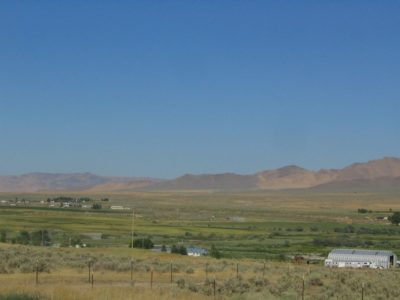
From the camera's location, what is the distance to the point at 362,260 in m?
64.5

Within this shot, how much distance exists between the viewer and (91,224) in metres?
111

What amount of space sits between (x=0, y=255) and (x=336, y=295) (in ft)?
69.2

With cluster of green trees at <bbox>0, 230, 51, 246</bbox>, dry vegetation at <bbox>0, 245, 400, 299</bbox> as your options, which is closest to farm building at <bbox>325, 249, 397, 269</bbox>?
dry vegetation at <bbox>0, 245, 400, 299</bbox>

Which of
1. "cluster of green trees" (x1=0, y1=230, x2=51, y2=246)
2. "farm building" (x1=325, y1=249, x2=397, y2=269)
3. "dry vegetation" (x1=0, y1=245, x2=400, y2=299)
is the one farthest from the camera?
"cluster of green trees" (x1=0, y1=230, x2=51, y2=246)

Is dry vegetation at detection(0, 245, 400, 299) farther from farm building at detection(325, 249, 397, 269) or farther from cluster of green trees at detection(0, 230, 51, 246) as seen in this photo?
cluster of green trees at detection(0, 230, 51, 246)

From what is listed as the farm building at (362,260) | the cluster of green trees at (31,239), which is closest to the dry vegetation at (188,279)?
the farm building at (362,260)

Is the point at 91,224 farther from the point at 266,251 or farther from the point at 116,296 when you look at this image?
the point at 116,296

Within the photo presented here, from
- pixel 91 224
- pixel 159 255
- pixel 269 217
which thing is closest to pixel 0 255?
pixel 159 255

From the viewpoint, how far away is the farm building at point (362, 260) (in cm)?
6269

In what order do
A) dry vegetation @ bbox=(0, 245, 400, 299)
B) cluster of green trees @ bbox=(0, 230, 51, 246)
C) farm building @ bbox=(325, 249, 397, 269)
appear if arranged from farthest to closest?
cluster of green trees @ bbox=(0, 230, 51, 246)
farm building @ bbox=(325, 249, 397, 269)
dry vegetation @ bbox=(0, 245, 400, 299)

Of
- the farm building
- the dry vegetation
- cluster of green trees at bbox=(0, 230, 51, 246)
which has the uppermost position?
the dry vegetation

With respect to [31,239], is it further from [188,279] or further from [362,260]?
[188,279]

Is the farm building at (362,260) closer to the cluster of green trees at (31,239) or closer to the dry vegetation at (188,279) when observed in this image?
the dry vegetation at (188,279)

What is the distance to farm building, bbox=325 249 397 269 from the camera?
62.7m
